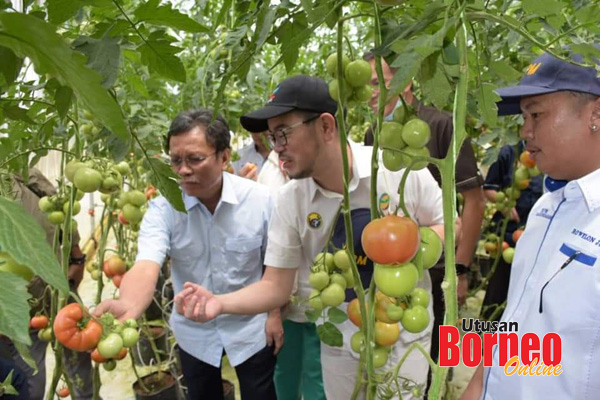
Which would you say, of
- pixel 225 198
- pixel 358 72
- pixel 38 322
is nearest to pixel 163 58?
pixel 358 72

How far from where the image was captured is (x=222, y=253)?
1757 millimetres

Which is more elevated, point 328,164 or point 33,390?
point 328,164

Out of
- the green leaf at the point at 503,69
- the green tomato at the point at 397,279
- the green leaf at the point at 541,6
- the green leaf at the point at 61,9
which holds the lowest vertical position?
the green tomato at the point at 397,279

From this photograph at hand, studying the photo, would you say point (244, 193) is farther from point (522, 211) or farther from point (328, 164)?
point (522, 211)

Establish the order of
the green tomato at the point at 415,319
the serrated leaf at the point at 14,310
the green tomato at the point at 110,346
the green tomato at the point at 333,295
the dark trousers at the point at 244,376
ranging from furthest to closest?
the dark trousers at the point at 244,376 → the green tomato at the point at 110,346 → the green tomato at the point at 333,295 → the green tomato at the point at 415,319 → the serrated leaf at the point at 14,310

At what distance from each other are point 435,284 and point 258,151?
1.54 m

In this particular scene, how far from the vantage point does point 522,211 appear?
2.62 meters

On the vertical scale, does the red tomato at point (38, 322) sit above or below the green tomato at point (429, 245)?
below

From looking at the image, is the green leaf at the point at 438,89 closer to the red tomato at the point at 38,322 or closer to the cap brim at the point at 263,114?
the cap brim at the point at 263,114

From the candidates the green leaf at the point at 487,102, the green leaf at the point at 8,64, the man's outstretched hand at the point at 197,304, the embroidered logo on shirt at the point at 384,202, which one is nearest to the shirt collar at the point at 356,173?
the embroidered logo on shirt at the point at 384,202

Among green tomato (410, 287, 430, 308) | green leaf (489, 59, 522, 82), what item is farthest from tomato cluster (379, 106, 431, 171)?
green tomato (410, 287, 430, 308)

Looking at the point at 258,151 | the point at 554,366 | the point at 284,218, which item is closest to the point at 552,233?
the point at 554,366

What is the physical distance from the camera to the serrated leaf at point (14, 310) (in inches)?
11.9

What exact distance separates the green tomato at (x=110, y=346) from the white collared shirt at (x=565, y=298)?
2.65ft
